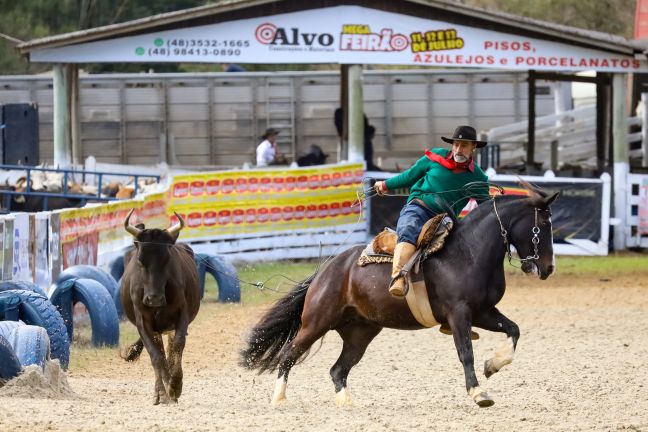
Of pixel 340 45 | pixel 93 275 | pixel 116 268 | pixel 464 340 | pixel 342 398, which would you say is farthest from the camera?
pixel 340 45

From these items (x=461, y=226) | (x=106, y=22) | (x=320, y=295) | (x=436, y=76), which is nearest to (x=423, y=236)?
(x=461, y=226)

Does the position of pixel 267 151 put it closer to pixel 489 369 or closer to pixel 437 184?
pixel 437 184

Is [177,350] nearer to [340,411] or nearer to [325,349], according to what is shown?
[340,411]

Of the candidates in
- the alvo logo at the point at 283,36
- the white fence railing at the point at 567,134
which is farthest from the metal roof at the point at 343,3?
the white fence railing at the point at 567,134

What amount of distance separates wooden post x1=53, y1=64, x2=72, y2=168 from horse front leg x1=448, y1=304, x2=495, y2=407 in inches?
596

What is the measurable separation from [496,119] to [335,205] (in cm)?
1225

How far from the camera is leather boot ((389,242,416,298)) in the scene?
964 cm

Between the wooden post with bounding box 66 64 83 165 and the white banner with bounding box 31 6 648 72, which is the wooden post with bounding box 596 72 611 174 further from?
the wooden post with bounding box 66 64 83 165

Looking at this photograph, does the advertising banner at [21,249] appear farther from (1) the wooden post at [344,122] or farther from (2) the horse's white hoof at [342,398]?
(1) the wooden post at [344,122]

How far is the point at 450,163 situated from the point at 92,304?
4.97m

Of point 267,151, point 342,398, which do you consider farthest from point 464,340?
point 267,151

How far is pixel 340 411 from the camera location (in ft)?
31.8

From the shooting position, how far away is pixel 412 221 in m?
9.93

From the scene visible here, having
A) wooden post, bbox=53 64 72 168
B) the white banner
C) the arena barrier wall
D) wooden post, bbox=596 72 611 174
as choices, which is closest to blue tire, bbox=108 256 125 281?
the arena barrier wall
